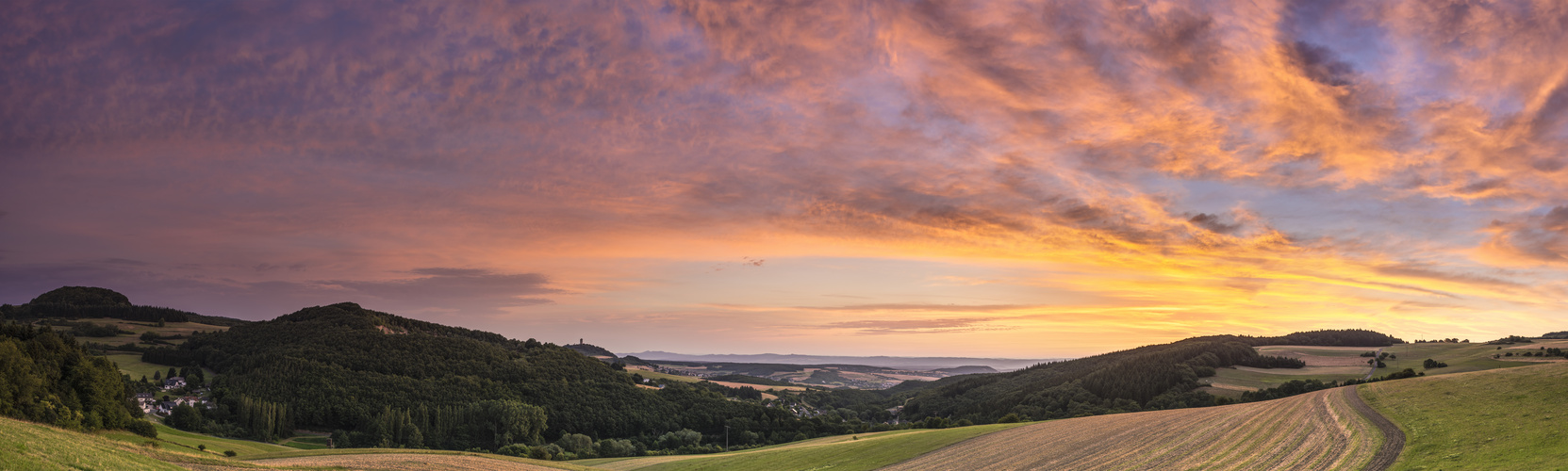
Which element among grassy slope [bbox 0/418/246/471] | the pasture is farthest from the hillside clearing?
the pasture

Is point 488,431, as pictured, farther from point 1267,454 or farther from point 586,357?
point 1267,454

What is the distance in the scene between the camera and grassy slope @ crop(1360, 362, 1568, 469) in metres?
22.3

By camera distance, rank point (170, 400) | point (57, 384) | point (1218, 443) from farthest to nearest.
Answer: point (170, 400), point (57, 384), point (1218, 443)

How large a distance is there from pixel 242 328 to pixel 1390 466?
226848 mm

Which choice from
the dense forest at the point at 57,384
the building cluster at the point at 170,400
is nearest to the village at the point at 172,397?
the building cluster at the point at 170,400

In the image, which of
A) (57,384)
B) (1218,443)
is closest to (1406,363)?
(1218,443)

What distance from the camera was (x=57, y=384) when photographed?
182ft

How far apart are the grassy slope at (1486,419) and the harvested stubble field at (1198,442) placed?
5.97 ft

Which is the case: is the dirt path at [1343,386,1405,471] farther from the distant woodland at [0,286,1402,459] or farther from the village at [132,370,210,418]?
the village at [132,370,210,418]

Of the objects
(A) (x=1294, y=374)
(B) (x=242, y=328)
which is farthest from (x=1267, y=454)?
(B) (x=242, y=328)

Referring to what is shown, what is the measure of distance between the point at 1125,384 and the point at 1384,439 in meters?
115

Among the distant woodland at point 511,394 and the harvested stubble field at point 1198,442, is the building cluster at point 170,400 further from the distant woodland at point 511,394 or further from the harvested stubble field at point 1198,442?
the harvested stubble field at point 1198,442

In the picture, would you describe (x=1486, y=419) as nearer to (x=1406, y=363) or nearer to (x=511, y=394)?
(x=1406, y=363)

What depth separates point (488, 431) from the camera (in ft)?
421
